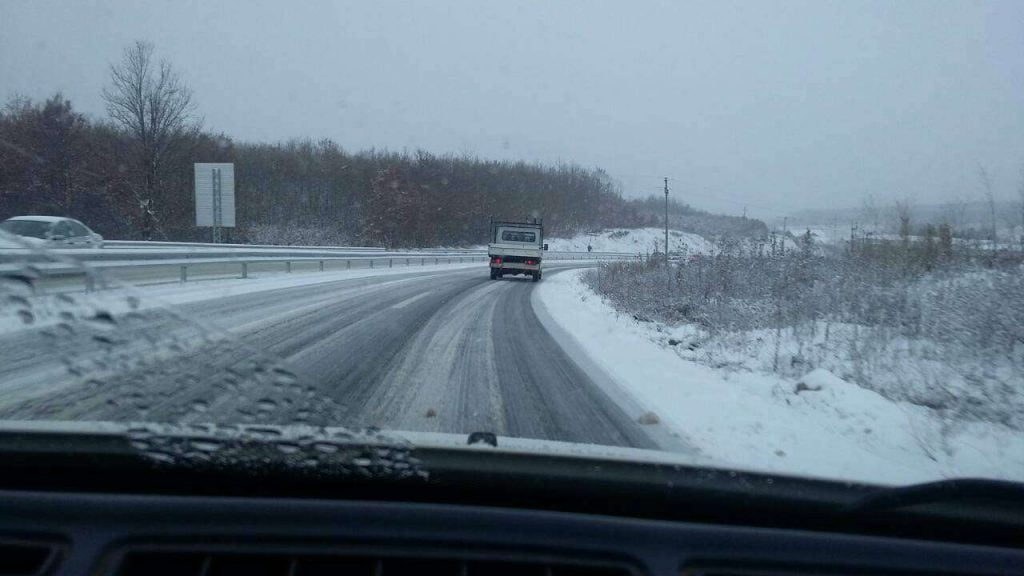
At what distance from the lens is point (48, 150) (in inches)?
631

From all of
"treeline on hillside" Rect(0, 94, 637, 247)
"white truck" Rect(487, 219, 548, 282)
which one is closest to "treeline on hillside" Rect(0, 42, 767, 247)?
"treeline on hillside" Rect(0, 94, 637, 247)

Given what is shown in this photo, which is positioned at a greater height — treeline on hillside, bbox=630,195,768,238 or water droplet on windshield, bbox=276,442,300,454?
treeline on hillside, bbox=630,195,768,238

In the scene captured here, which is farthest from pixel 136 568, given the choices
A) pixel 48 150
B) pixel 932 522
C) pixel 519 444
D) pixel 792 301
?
pixel 48 150

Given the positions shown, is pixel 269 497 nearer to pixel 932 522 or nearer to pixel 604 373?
pixel 932 522

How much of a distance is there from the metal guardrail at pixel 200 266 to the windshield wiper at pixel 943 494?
395 centimetres

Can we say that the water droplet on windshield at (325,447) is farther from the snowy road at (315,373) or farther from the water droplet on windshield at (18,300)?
the water droplet on windshield at (18,300)

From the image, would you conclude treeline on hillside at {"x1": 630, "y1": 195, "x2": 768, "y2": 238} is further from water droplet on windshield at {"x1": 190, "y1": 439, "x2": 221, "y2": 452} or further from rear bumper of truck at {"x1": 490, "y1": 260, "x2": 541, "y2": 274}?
water droplet on windshield at {"x1": 190, "y1": 439, "x2": 221, "y2": 452}

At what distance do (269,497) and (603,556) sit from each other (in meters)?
1.36

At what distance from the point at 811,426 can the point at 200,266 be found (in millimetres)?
19538

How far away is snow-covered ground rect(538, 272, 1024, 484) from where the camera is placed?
6078 mm

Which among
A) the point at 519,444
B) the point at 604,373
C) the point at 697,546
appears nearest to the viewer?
the point at 697,546

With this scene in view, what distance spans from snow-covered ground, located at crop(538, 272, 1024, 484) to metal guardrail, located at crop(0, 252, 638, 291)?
12.9 feet

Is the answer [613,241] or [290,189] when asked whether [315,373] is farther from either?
[613,241]

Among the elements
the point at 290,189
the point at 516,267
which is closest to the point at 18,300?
the point at 516,267
